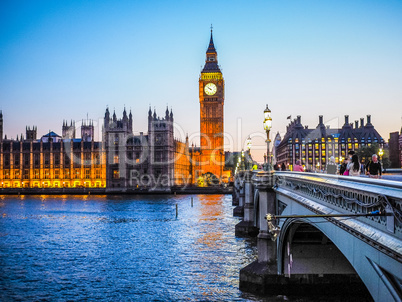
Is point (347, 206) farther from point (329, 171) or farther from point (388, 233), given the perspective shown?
point (329, 171)

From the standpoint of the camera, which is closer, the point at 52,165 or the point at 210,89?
the point at 52,165

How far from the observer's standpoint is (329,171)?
68.1 feet

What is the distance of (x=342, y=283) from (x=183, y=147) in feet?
395

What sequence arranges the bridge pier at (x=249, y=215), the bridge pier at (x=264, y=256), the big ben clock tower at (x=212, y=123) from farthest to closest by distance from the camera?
the big ben clock tower at (x=212, y=123)
the bridge pier at (x=249, y=215)
the bridge pier at (x=264, y=256)

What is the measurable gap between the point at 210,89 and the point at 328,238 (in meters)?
129

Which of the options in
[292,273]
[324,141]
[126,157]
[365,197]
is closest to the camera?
[365,197]

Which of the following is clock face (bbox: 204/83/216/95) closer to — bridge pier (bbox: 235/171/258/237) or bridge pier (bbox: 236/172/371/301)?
bridge pier (bbox: 235/171/258/237)

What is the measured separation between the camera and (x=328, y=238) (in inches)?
661

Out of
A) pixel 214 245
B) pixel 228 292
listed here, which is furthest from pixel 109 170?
pixel 228 292

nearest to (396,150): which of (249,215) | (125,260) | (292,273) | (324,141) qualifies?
(324,141)

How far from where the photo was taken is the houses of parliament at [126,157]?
12144 centimetres

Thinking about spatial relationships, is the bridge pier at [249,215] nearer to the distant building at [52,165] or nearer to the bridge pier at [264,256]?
the bridge pier at [264,256]

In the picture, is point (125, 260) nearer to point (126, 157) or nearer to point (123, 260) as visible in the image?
point (123, 260)

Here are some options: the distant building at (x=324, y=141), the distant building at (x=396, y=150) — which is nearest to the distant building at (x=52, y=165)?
the distant building at (x=324, y=141)
